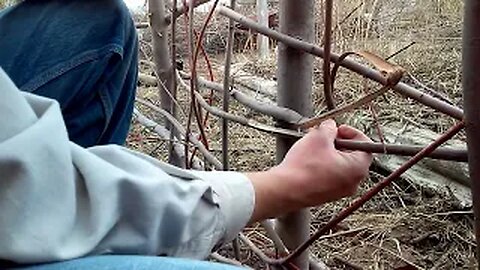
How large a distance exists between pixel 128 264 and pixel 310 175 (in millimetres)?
244

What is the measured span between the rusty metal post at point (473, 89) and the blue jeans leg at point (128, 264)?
175 mm

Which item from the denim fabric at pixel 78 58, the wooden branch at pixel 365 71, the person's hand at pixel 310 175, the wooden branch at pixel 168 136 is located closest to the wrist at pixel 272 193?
the person's hand at pixel 310 175

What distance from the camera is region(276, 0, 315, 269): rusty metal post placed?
84cm

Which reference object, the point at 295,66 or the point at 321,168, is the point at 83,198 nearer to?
the point at 321,168

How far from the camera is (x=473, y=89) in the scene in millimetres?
475

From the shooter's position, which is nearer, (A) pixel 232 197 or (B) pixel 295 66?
(A) pixel 232 197

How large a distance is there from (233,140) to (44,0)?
130cm

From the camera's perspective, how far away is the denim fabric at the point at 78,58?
0.85m

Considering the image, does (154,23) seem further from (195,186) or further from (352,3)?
(352,3)

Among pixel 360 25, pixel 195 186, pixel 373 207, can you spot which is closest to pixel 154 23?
pixel 373 207

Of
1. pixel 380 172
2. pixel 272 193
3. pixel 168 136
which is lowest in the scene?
pixel 380 172

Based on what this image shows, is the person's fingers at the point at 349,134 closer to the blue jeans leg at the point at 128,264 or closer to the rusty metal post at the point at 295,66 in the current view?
the rusty metal post at the point at 295,66

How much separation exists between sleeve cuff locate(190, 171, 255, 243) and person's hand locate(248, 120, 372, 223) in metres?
0.02

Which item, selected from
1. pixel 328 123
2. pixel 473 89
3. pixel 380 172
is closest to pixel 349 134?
pixel 328 123
